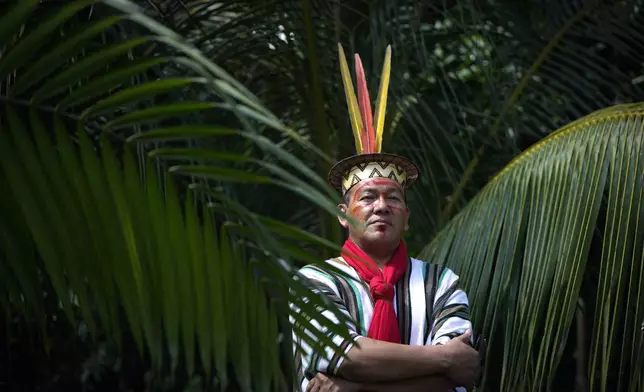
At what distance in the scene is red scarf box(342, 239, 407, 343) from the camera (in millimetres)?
3889

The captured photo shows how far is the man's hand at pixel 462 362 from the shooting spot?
3715 millimetres

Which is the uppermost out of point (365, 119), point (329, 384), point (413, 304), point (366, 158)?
point (365, 119)

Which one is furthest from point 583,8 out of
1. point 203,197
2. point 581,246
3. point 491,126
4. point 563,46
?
point 203,197

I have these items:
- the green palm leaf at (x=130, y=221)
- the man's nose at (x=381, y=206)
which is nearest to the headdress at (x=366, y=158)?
the man's nose at (x=381, y=206)

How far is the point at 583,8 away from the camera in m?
6.35

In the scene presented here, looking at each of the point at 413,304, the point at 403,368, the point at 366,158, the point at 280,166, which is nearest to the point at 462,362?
the point at 403,368

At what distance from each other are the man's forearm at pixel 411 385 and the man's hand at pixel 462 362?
39 mm

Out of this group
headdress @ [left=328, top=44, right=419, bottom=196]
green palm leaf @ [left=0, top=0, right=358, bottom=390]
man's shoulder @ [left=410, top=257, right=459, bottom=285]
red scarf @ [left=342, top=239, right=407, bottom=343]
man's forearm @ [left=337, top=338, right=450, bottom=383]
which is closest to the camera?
green palm leaf @ [left=0, top=0, right=358, bottom=390]

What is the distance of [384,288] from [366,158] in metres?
0.49

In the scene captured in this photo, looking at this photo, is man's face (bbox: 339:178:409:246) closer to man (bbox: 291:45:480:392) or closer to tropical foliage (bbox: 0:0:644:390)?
A: man (bbox: 291:45:480:392)

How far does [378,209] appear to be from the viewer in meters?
4.14

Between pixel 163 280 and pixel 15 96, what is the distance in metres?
0.43

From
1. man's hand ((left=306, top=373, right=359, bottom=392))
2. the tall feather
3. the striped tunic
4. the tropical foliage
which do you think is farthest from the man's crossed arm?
the tall feather

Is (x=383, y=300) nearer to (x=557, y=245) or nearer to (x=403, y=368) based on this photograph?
(x=403, y=368)
